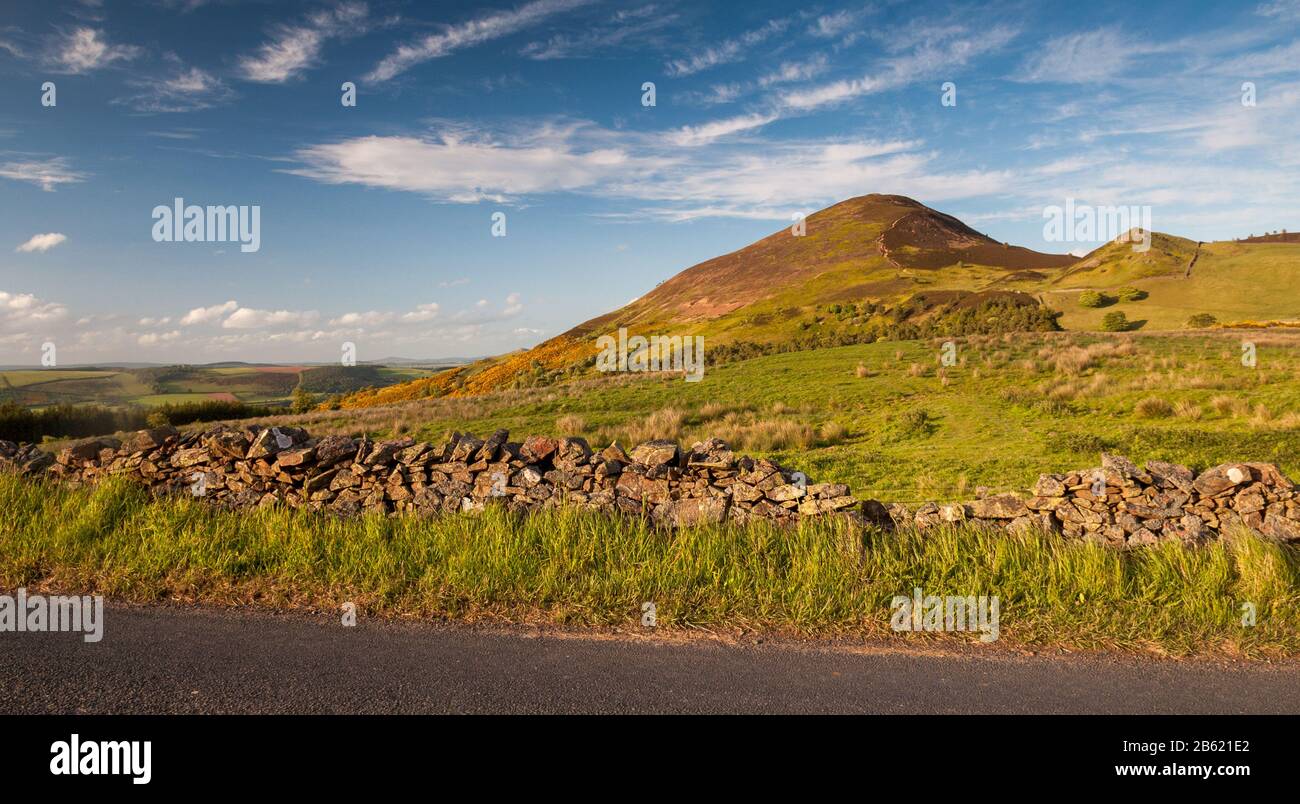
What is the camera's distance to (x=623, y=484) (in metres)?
8.05

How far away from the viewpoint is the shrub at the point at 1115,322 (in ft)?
134

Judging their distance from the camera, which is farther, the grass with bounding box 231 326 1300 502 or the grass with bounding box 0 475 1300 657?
the grass with bounding box 231 326 1300 502

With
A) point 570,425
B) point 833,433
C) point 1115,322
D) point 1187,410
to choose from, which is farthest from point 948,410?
point 1115,322

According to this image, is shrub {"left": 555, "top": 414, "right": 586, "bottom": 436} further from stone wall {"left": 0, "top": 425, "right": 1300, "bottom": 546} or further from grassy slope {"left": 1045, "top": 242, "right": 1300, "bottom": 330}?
grassy slope {"left": 1045, "top": 242, "right": 1300, "bottom": 330}

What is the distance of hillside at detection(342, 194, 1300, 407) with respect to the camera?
158ft

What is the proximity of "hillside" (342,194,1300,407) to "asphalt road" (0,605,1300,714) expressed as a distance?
4098cm

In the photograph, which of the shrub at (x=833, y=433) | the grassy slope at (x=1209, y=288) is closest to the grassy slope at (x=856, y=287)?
the grassy slope at (x=1209, y=288)

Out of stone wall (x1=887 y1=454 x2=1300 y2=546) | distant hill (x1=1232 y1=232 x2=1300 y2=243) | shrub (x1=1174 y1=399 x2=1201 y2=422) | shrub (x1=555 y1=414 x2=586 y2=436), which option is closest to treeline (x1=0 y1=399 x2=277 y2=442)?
shrub (x1=555 y1=414 x2=586 y2=436)

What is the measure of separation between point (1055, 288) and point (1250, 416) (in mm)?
47111

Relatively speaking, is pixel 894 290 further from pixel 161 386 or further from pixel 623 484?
pixel 623 484

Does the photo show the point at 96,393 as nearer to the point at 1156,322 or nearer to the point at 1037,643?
the point at 1037,643

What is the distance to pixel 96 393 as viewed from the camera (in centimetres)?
5269
